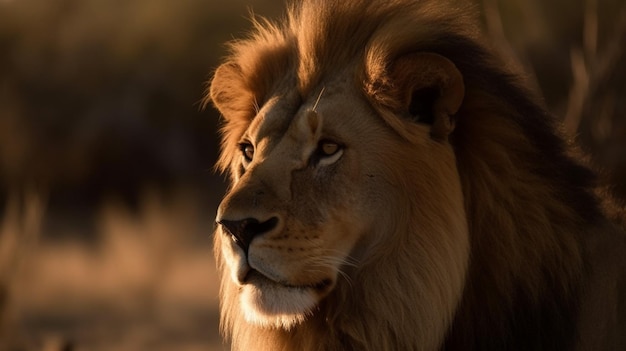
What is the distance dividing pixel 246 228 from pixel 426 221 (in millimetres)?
653

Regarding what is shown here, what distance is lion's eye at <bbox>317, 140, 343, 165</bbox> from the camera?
465 cm

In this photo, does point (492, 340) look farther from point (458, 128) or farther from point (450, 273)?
point (458, 128)

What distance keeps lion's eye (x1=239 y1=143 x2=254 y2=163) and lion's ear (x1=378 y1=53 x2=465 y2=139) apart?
68 centimetres

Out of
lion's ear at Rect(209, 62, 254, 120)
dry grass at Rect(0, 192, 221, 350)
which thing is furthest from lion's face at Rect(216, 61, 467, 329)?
dry grass at Rect(0, 192, 221, 350)

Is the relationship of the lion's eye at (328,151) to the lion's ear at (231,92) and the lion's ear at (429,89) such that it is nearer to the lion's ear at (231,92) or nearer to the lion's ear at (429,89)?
the lion's ear at (429,89)

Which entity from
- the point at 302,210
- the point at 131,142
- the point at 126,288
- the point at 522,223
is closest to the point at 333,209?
the point at 302,210

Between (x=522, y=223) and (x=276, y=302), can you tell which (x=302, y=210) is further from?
(x=522, y=223)

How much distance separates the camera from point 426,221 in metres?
4.62

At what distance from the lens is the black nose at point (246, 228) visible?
442cm

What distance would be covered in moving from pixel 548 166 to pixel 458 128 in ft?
1.14

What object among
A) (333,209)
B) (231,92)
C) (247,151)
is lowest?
(333,209)

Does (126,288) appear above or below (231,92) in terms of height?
below

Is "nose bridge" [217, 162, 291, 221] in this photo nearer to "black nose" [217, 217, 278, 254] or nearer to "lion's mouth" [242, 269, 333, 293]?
"black nose" [217, 217, 278, 254]

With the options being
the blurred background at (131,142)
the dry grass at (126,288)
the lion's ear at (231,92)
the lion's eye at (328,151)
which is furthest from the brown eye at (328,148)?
the dry grass at (126,288)
